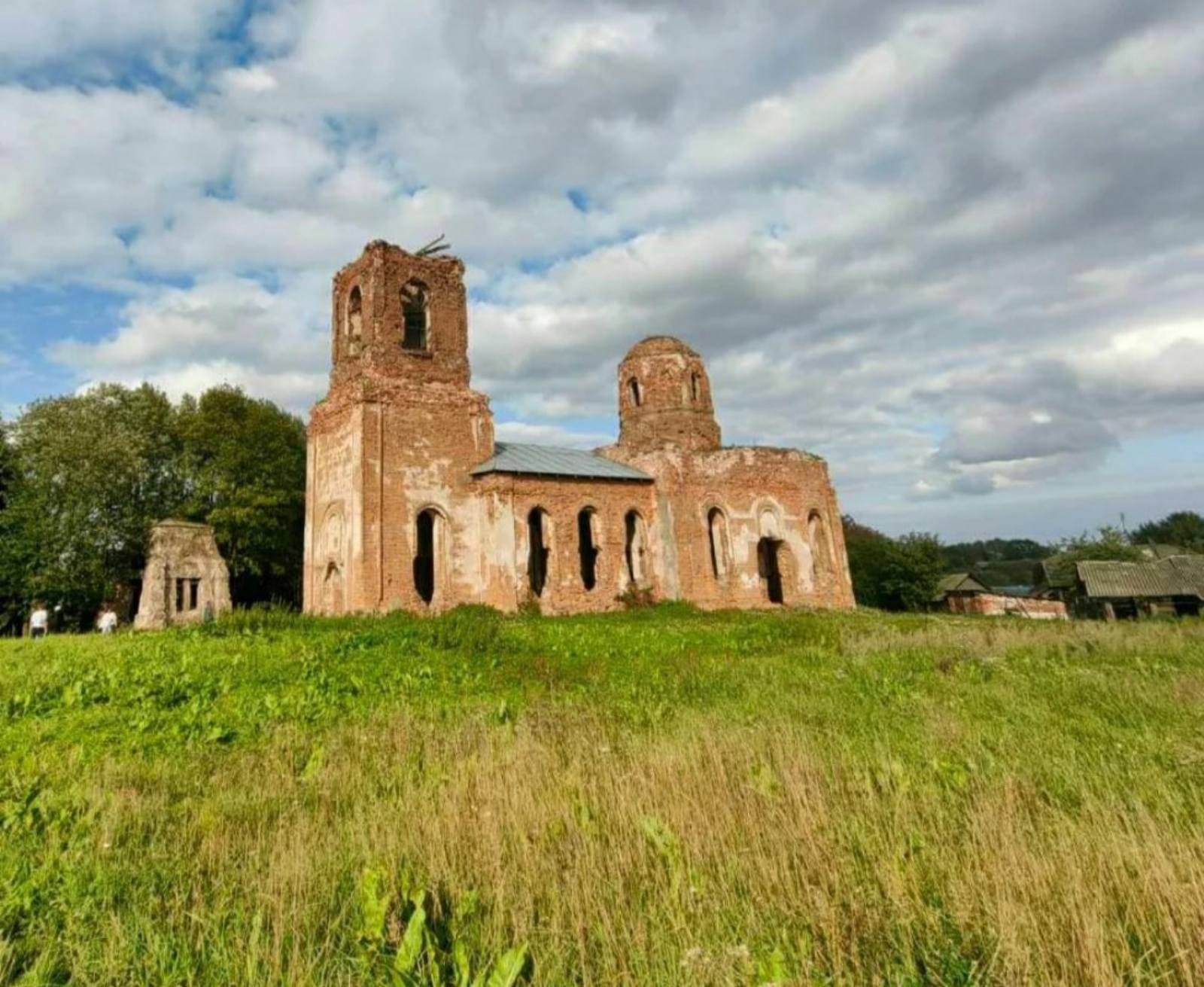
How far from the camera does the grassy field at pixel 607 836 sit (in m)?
2.59

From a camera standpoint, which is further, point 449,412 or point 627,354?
point 627,354

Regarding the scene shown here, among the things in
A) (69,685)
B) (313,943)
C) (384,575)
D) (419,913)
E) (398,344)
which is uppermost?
(398,344)

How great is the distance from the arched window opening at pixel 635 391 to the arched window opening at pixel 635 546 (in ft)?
19.1

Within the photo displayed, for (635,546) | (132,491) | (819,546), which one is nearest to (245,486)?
(132,491)

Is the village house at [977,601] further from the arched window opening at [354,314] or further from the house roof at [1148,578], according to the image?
the arched window opening at [354,314]

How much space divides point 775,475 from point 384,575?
14956 mm

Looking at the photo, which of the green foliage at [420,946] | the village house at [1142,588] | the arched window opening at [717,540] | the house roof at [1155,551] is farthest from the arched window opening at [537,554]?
the house roof at [1155,551]

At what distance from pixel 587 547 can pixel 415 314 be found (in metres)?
10.3

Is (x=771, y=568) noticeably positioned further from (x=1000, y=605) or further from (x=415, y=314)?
(x=1000, y=605)

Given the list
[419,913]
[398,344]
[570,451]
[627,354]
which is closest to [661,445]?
[570,451]

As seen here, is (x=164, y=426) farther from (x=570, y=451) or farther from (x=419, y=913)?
(x=419, y=913)

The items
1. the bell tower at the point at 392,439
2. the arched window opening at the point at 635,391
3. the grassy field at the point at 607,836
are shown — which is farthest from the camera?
the arched window opening at the point at 635,391

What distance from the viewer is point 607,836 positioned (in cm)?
376

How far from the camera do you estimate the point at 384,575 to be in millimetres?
19844
